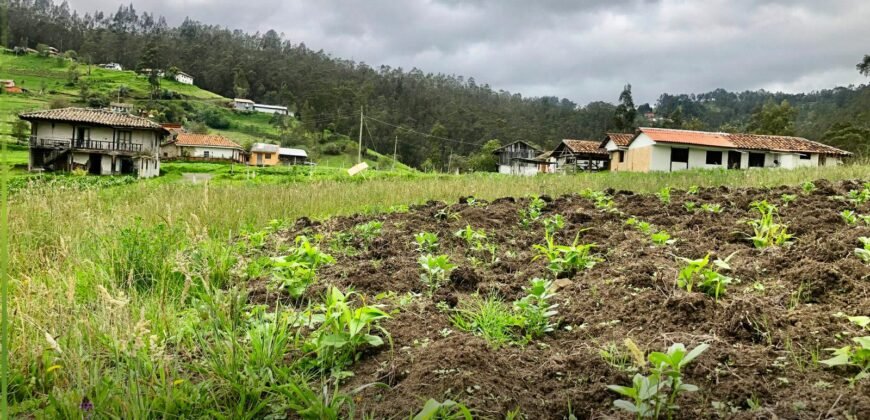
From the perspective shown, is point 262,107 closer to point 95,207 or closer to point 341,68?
point 341,68

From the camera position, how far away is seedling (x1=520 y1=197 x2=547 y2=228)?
13.8 ft

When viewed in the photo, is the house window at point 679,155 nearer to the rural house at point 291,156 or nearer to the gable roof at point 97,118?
the gable roof at point 97,118

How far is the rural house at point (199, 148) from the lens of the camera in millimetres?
48094

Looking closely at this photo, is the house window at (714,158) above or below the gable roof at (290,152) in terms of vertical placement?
below

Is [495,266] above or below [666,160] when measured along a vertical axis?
below

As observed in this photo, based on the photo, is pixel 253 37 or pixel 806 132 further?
pixel 253 37

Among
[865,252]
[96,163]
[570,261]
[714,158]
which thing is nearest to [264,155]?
[96,163]

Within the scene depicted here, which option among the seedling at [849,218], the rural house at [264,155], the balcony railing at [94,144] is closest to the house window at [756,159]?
the seedling at [849,218]

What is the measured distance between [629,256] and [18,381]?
8.75 ft

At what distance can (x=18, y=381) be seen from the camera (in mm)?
1658

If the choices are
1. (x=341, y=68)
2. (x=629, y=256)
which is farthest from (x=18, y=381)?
(x=341, y=68)

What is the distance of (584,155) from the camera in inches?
1558

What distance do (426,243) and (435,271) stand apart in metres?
1.06

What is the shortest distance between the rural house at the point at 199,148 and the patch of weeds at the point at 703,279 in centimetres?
4958
